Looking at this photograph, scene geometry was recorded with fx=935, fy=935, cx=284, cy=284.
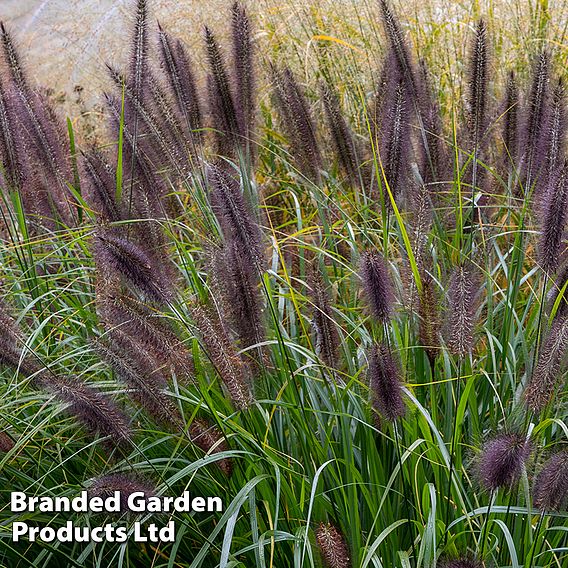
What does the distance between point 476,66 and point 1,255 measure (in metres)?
1.69

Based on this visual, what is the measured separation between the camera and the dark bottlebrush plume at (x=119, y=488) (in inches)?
68.2

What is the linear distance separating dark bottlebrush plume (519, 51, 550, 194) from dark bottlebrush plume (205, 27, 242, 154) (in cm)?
83

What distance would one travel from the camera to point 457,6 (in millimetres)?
4512

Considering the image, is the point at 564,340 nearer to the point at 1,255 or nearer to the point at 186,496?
the point at 186,496

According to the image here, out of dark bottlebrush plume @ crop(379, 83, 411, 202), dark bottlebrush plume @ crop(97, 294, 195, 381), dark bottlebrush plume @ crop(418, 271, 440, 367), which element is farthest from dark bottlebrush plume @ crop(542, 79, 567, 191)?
dark bottlebrush plume @ crop(97, 294, 195, 381)

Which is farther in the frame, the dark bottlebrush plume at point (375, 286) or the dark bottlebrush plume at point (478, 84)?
the dark bottlebrush plume at point (478, 84)

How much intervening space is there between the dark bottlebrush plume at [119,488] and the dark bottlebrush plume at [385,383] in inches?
18.8

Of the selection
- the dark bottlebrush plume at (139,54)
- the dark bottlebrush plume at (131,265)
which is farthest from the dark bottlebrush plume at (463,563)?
the dark bottlebrush plume at (139,54)

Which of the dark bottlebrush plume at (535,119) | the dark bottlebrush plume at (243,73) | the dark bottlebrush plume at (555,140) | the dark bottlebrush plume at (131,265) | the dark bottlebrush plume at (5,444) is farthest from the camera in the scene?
the dark bottlebrush plume at (243,73)

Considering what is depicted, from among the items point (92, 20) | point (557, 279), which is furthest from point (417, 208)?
point (92, 20)

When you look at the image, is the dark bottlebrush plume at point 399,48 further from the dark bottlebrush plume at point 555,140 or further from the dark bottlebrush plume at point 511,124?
the dark bottlebrush plume at point 555,140

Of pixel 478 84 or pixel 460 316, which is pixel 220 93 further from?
pixel 460 316

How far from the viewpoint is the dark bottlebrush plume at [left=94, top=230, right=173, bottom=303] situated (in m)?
1.82

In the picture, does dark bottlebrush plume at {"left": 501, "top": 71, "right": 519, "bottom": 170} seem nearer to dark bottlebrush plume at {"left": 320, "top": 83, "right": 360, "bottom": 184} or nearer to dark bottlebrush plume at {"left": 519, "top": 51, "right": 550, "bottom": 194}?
dark bottlebrush plume at {"left": 519, "top": 51, "right": 550, "bottom": 194}
